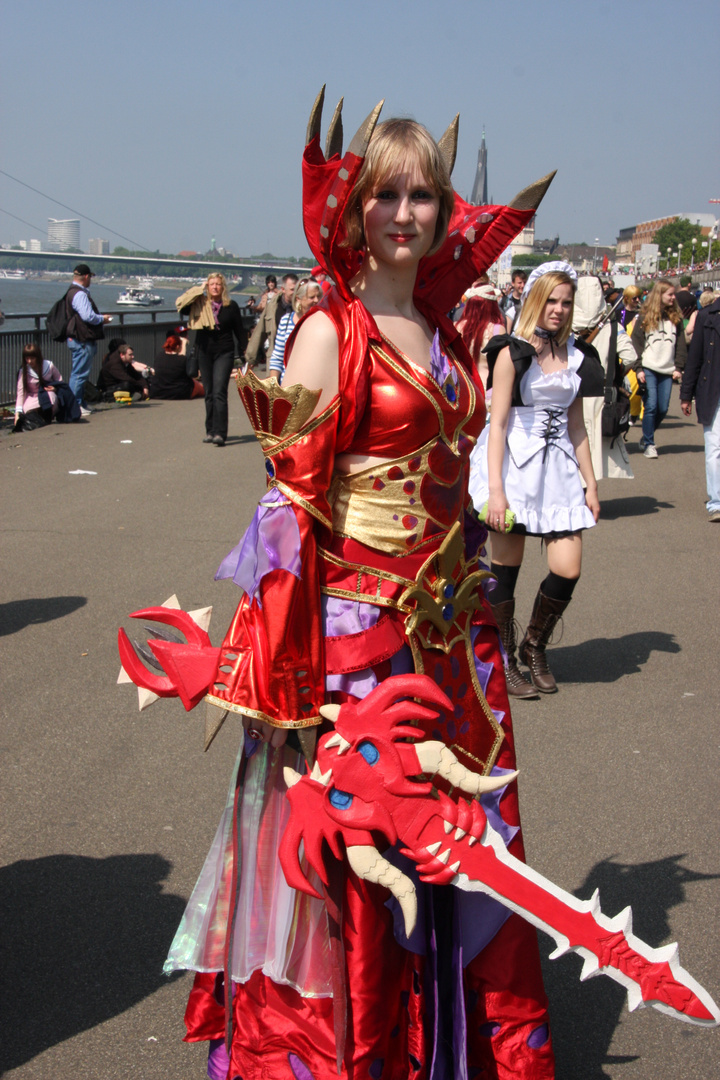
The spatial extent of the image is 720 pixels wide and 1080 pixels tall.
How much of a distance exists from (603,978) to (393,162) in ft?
7.80

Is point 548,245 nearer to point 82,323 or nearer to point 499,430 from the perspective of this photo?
point 82,323

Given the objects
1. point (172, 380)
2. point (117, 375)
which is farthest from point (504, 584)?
point (172, 380)

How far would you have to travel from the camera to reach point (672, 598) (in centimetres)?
702

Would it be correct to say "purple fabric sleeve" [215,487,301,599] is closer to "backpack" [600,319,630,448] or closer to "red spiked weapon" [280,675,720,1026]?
"red spiked weapon" [280,675,720,1026]

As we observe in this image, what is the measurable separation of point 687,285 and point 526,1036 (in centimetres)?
1726

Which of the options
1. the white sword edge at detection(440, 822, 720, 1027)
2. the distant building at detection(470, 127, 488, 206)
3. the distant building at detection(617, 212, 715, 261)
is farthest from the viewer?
the distant building at detection(617, 212, 715, 261)

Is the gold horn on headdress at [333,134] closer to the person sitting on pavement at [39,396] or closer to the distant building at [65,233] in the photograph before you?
the person sitting on pavement at [39,396]

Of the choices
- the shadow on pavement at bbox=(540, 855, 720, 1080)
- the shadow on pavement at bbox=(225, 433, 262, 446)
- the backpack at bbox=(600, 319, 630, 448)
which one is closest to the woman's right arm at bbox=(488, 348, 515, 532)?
the shadow on pavement at bbox=(540, 855, 720, 1080)

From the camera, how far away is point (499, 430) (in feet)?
15.9

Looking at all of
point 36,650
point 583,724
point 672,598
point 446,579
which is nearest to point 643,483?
point 672,598

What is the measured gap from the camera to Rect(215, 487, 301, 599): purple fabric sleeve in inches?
82.0

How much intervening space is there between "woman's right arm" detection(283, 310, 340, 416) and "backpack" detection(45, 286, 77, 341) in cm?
1185

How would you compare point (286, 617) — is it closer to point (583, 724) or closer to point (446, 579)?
point (446, 579)

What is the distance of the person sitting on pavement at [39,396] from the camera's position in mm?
12469
